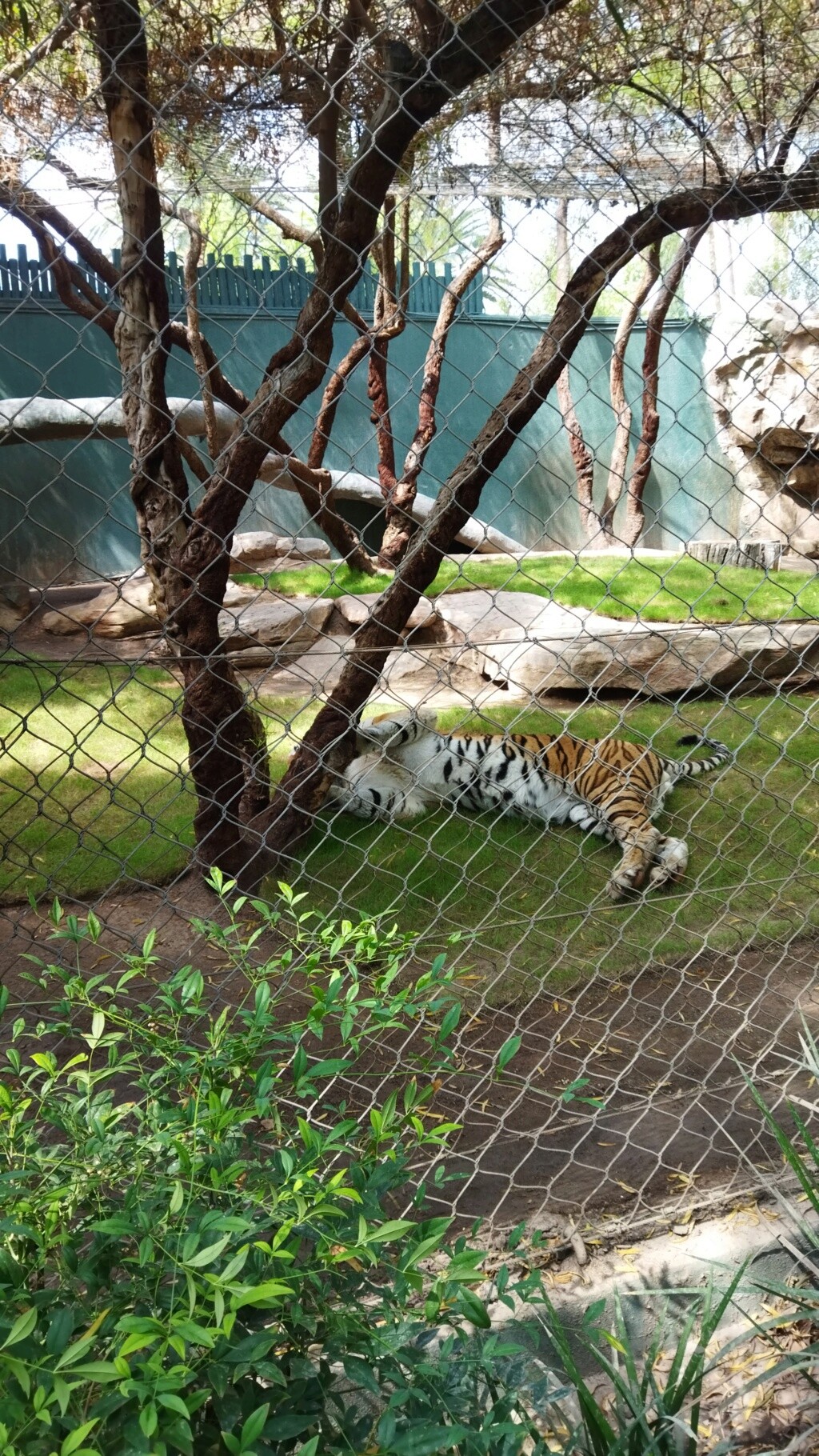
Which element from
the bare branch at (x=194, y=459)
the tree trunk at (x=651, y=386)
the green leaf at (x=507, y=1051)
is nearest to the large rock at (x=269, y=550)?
the tree trunk at (x=651, y=386)

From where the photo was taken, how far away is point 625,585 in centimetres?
785

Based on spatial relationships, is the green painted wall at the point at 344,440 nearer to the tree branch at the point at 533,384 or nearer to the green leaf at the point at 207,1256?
the tree branch at the point at 533,384

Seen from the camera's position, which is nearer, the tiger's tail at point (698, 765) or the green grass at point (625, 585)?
the tiger's tail at point (698, 765)

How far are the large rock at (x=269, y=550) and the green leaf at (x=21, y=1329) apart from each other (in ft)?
25.7

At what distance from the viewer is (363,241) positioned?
2713mm

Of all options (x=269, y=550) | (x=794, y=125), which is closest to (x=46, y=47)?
(x=794, y=125)

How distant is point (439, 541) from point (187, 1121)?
2.05 m

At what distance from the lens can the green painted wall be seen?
30.6 feet

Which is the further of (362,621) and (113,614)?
(113,614)

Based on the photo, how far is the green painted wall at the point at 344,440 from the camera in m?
9.31

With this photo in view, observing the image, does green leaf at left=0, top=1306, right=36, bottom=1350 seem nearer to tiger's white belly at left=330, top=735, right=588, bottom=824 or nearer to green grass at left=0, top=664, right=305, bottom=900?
green grass at left=0, top=664, right=305, bottom=900

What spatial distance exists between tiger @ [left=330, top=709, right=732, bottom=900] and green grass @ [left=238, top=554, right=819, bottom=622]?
1807 millimetres

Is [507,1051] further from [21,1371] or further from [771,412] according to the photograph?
[771,412]

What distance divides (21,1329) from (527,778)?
423 cm
